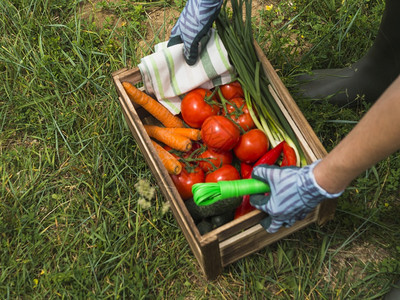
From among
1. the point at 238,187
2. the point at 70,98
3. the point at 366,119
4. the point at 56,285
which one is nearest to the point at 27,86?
the point at 70,98

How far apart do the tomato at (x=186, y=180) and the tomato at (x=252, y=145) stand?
8.4 inches

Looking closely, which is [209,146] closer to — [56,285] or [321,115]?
[321,115]

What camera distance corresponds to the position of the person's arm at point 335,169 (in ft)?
4.13

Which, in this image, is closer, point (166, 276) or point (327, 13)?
point (166, 276)

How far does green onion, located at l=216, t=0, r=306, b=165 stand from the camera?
6.64 ft

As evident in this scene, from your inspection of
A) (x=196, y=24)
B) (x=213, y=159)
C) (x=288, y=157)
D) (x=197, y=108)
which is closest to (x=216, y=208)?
(x=213, y=159)

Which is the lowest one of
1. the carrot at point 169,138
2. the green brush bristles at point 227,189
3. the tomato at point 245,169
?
the tomato at point 245,169

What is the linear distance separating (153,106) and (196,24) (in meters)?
0.44

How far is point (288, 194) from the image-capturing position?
1.62 m

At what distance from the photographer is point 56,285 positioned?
6.86 feet

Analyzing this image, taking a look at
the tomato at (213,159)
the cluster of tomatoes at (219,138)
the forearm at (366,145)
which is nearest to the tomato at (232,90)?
the cluster of tomatoes at (219,138)

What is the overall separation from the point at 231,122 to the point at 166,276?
0.77 metres

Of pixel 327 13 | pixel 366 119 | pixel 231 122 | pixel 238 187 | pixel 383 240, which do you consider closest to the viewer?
pixel 366 119

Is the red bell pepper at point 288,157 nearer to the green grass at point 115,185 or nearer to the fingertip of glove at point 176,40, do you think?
the green grass at point 115,185
